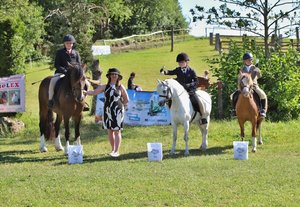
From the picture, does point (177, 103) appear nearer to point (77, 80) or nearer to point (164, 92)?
point (164, 92)

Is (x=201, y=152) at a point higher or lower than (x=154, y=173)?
lower

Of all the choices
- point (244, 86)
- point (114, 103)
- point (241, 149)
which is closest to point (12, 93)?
point (114, 103)

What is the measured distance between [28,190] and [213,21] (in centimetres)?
1221

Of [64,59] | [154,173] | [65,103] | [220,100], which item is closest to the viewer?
[154,173]

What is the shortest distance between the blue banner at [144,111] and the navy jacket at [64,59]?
4.90 m

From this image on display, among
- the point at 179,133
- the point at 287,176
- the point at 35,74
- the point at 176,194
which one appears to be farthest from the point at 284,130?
the point at 35,74

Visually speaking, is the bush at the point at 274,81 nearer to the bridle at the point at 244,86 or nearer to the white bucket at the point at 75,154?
the bridle at the point at 244,86

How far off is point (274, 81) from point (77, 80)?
8713 mm

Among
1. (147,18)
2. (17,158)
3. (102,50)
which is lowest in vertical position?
(17,158)

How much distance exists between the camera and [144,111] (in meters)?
17.6

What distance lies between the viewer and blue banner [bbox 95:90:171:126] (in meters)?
17.4

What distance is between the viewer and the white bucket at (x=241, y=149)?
1102cm

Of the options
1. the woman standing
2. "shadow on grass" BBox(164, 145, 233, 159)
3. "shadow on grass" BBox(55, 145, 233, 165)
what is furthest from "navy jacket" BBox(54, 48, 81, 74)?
"shadow on grass" BBox(164, 145, 233, 159)

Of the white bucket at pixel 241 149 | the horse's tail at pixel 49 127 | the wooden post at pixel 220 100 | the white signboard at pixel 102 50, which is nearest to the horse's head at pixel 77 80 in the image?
the horse's tail at pixel 49 127
